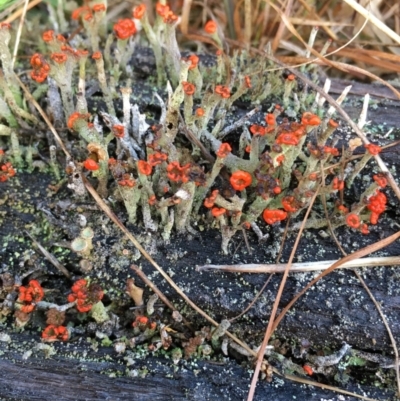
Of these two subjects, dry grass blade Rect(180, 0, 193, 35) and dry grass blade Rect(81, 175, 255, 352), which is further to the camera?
dry grass blade Rect(180, 0, 193, 35)

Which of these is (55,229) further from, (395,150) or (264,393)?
(395,150)

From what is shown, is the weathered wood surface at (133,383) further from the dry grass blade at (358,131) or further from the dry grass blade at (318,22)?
the dry grass blade at (318,22)

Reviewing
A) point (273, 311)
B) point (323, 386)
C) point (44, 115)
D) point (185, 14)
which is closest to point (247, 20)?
point (185, 14)

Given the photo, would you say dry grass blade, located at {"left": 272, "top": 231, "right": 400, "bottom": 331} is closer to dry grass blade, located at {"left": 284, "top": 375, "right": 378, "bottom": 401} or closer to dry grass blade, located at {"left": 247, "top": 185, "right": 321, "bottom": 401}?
dry grass blade, located at {"left": 247, "top": 185, "right": 321, "bottom": 401}

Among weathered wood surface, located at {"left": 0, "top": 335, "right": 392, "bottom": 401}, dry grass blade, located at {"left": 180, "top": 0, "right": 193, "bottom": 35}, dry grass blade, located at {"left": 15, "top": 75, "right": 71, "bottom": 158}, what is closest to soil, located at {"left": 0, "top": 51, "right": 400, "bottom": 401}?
weathered wood surface, located at {"left": 0, "top": 335, "right": 392, "bottom": 401}

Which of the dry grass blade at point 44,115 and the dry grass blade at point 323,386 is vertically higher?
the dry grass blade at point 44,115

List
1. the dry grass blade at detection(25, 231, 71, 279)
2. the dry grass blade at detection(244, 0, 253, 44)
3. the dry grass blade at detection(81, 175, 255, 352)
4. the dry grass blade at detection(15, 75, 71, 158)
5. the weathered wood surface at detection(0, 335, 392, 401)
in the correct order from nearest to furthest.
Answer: the weathered wood surface at detection(0, 335, 392, 401) → the dry grass blade at detection(81, 175, 255, 352) → the dry grass blade at detection(25, 231, 71, 279) → the dry grass blade at detection(15, 75, 71, 158) → the dry grass blade at detection(244, 0, 253, 44)

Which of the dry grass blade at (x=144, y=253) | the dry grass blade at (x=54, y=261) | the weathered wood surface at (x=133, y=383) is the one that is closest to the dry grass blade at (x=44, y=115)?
the dry grass blade at (x=144, y=253)

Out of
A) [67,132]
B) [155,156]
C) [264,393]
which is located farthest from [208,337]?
[67,132]

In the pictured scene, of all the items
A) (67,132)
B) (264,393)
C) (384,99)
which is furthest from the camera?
(384,99)
